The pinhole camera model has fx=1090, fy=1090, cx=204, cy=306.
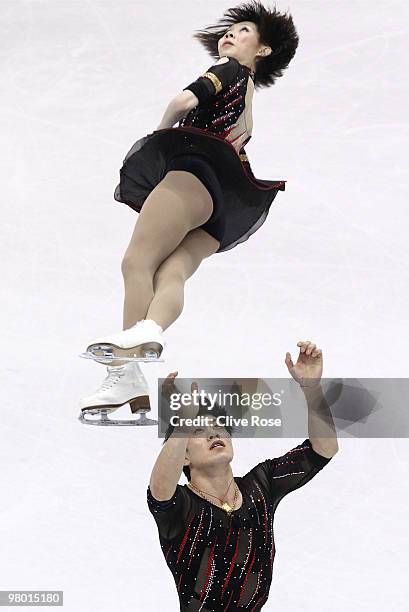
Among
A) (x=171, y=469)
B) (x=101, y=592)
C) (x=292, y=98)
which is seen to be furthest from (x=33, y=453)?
(x=292, y=98)

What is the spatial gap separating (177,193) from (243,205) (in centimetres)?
38

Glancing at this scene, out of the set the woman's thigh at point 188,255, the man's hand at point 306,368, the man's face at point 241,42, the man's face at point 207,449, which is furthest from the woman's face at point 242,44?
the man's face at point 207,449

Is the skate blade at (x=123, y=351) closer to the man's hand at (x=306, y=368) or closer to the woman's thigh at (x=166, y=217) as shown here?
the woman's thigh at (x=166, y=217)

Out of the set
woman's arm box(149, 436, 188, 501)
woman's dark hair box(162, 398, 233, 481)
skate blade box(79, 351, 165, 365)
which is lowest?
woman's arm box(149, 436, 188, 501)

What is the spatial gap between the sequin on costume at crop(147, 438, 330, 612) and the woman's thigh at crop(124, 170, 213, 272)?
0.84 metres

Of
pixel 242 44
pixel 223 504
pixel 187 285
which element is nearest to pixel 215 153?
pixel 242 44

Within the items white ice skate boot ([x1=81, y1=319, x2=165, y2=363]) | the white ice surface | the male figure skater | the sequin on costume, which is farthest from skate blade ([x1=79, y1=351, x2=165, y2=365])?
the white ice surface

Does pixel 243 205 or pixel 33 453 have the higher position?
pixel 243 205

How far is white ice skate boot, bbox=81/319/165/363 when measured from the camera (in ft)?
10.4

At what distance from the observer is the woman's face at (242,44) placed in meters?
3.97

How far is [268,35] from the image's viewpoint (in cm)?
405

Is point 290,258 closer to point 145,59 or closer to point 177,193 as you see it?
point 145,59

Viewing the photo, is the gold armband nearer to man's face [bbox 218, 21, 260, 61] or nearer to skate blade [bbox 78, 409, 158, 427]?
man's face [bbox 218, 21, 260, 61]

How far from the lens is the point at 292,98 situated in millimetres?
6348
